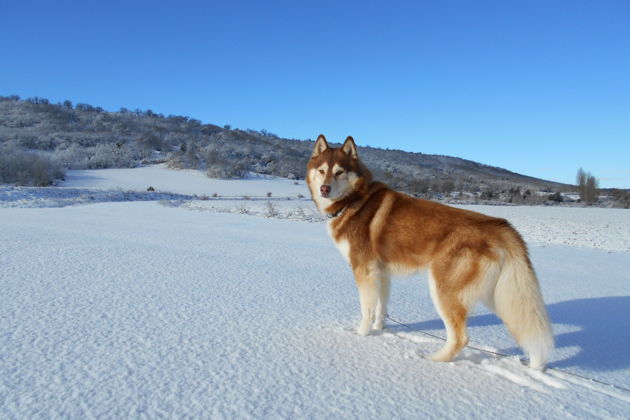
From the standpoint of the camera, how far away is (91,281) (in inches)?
167

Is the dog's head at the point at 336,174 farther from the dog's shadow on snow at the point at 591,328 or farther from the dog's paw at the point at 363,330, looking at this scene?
the dog's shadow on snow at the point at 591,328

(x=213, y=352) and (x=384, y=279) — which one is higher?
(x=384, y=279)

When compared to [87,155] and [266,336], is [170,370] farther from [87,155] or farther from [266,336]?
[87,155]

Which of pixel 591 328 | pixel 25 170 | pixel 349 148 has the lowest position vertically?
pixel 591 328

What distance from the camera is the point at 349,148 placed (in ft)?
12.7

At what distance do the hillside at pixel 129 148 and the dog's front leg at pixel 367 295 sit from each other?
29969mm

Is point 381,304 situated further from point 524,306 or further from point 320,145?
point 320,145

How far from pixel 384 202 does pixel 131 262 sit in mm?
3979

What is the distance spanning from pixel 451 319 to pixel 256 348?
1513 mm

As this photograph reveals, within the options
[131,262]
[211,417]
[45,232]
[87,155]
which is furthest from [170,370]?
[87,155]

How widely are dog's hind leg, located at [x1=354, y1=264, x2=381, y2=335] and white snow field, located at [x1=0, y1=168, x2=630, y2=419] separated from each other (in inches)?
6.9

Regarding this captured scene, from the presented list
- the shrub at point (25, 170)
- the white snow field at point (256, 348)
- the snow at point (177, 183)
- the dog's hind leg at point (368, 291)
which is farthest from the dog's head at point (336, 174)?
the shrub at point (25, 170)

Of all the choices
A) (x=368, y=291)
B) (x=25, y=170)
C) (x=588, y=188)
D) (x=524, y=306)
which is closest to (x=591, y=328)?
(x=524, y=306)

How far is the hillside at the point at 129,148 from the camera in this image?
39.3 meters
